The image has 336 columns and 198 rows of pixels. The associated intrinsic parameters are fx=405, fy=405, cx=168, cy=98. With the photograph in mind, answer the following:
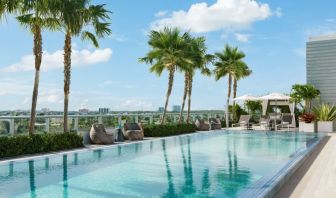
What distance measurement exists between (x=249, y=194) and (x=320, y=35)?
19500 millimetres

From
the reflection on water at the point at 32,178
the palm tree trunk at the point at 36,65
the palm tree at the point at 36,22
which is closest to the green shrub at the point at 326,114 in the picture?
the palm tree at the point at 36,22

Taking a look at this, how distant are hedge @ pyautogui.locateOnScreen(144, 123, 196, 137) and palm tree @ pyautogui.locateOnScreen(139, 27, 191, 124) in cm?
71

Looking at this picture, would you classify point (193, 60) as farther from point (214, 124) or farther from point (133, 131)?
point (133, 131)

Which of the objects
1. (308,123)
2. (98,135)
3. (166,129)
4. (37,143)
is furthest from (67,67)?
(308,123)

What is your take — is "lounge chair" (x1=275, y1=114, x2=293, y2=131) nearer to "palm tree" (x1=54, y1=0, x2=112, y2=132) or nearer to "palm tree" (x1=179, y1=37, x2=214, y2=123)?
→ "palm tree" (x1=179, y1=37, x2=214, y2=123)

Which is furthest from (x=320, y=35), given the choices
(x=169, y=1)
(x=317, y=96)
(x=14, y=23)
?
(x=14, y=23)

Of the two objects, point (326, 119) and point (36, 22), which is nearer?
point (36, 22)

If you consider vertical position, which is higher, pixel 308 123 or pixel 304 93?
pixel 304 93

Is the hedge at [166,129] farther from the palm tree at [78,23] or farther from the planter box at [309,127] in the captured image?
the planter box at [309,127]

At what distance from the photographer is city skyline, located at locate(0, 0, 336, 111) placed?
1683 cm

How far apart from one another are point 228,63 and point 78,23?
16.6 meters

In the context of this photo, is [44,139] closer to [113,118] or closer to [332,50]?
[113,118]

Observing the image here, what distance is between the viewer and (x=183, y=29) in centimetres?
2022

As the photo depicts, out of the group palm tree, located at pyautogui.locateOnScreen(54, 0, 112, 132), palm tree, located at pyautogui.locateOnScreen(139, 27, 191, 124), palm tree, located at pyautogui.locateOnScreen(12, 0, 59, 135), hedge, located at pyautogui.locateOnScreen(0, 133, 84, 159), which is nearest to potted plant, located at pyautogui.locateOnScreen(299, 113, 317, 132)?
palm tree, located at pyautogui.locateOnScreen(139, 27, 191, 124)
